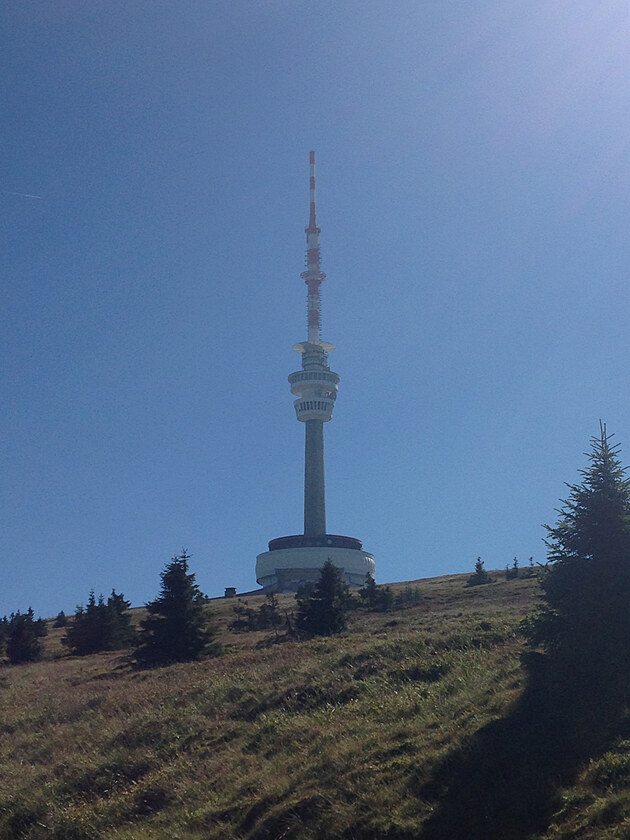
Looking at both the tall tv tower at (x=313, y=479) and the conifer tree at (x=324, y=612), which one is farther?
the tall tv tower at (x=313, y=479)

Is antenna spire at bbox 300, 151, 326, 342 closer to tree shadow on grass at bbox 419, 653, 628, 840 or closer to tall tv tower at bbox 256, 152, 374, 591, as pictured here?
tall tv tower at bbox 256, 152, 374, 591

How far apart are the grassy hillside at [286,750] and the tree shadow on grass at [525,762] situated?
0.10 metres

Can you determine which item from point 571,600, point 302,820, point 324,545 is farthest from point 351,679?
point 324,545

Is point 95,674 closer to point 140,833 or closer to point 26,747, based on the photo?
point 26,747

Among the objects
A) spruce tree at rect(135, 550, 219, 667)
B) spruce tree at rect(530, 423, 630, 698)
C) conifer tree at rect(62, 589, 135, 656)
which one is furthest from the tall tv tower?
spruce tree at rect(530, 423, 630, 698)

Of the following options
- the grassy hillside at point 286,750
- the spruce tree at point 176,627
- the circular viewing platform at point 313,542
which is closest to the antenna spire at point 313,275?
the circular viewing platform at point 313,542

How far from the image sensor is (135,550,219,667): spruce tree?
3531 cm

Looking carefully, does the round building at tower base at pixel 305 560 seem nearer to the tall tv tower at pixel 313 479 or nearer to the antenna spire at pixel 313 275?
the tall tv tower at pixel 313 479

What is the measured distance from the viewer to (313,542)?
155m

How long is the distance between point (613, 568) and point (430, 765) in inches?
221

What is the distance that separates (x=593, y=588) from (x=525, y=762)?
430 centimetres

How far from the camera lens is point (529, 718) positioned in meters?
14.6

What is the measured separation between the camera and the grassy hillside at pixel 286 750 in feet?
40.7

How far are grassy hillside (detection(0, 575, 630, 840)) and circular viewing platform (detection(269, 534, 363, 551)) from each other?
128 metres
